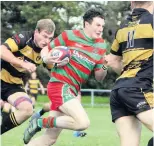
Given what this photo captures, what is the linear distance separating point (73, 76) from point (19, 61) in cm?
141

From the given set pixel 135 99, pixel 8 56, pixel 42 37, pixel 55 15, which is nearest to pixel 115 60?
pixel 135 99

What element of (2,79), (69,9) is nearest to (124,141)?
(2,79)

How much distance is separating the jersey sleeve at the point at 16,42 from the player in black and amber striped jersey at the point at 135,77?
127 inches

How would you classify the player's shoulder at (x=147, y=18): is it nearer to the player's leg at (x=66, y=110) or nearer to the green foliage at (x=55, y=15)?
the player's leg at (x=66, y=110)

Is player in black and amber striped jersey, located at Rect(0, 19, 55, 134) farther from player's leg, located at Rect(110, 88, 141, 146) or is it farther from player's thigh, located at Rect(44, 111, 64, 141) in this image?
player's leg, located at Rect(110, 88, 141, 146)

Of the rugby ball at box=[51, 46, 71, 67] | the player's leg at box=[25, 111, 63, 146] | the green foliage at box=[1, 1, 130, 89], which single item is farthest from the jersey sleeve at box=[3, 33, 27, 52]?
the green foliage at box=[1, 1, 130, 89]

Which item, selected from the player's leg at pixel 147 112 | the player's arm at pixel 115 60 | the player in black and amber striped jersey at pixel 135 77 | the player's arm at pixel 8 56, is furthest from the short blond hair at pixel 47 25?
the player's leg at pixel 147 112

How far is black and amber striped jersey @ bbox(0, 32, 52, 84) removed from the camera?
8.41 metres

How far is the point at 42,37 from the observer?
27.0 feet

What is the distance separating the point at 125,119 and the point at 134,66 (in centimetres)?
56

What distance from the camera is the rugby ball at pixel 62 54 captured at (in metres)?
6.72

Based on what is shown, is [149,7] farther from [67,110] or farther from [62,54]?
[67,110]

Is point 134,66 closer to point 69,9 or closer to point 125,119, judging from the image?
point 125,119

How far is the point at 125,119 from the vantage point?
5.37 m
